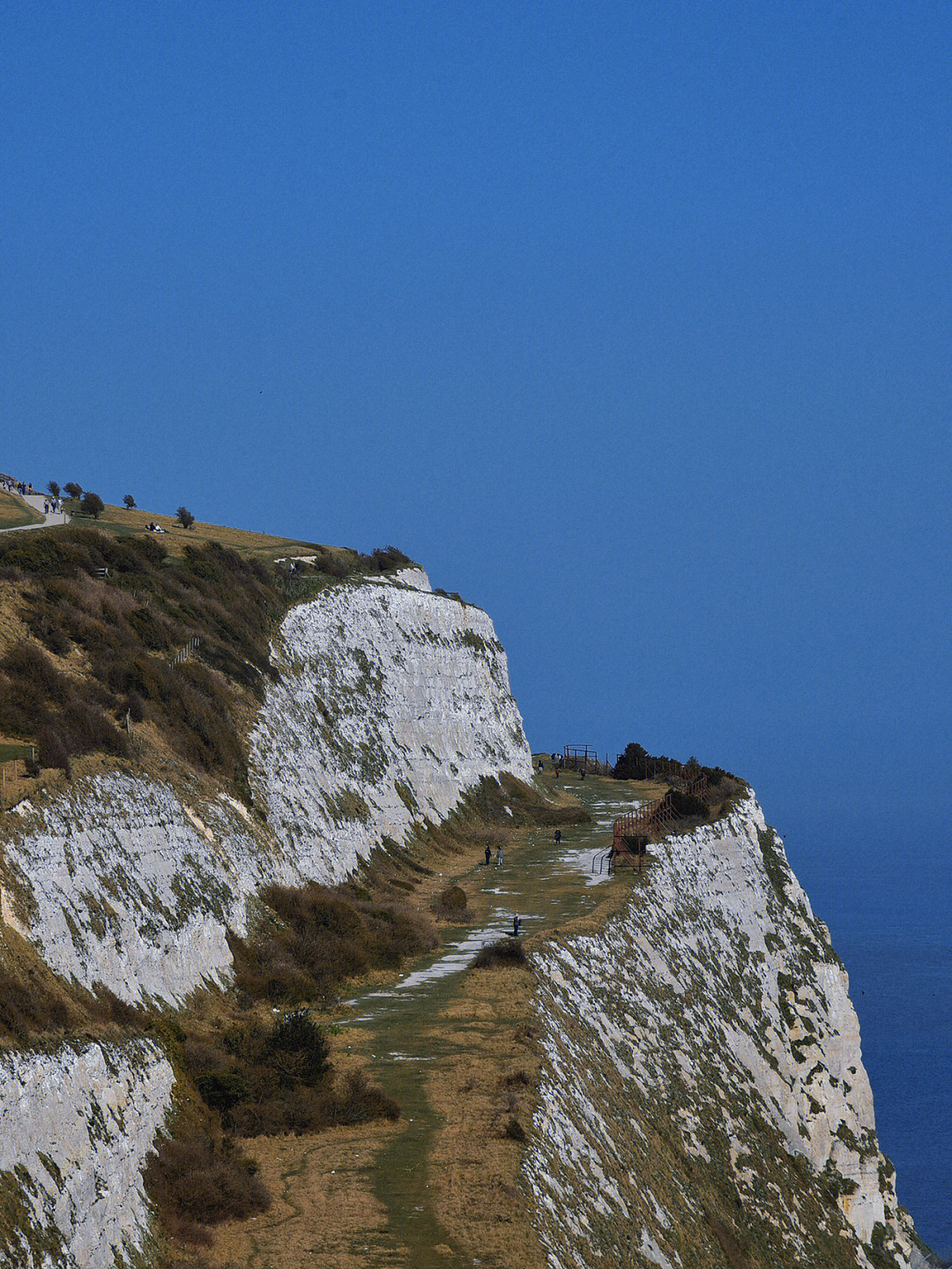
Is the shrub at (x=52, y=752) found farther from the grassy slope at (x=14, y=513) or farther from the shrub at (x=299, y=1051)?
the grassy slope at (x=14, y=513)

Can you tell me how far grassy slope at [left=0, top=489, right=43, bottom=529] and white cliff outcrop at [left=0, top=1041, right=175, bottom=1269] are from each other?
41.3 metres

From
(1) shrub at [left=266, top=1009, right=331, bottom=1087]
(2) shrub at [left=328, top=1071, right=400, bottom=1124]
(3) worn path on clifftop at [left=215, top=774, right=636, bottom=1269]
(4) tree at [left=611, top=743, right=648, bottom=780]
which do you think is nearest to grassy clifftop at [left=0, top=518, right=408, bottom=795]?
(1) shrub at [left=266, top=1009, right=331, bottom=1087]

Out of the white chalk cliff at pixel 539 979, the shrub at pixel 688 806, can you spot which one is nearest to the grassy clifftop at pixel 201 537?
the white chalk cliff at pixel 539 979

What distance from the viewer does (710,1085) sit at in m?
38.2

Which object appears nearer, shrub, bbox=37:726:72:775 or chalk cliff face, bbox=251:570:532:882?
shrub, bbox=37:726:72:775

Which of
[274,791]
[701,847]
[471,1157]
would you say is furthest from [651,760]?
[471,1157]

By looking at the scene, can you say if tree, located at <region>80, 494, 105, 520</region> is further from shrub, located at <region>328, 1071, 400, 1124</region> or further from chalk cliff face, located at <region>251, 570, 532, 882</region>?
shrub, located at <region>328, 1071, 400, 1124</region>

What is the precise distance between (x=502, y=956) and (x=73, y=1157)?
59.5 feet

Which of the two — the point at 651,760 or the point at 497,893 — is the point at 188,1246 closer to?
the point at 497,893

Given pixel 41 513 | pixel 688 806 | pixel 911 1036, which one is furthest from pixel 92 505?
pixel 911 1036

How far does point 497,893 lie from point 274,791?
31.5ft

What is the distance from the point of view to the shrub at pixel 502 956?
35.9 m

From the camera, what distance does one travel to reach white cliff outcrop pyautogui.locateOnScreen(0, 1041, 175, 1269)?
17734 mm

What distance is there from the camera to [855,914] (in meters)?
183
